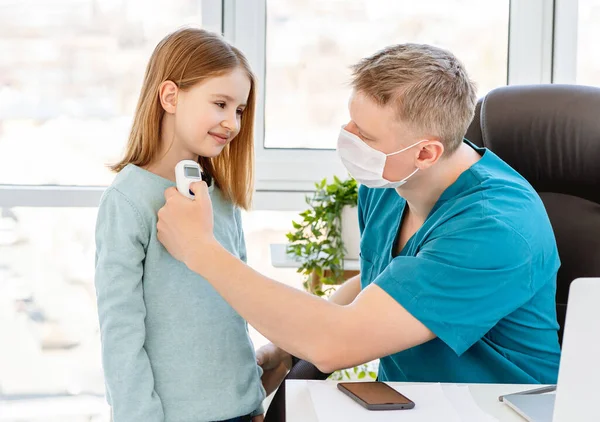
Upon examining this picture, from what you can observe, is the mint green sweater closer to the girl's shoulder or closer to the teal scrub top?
the girl's shoulder

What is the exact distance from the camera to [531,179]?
4.75 ft

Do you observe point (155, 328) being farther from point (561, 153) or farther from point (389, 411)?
point (561, 153)

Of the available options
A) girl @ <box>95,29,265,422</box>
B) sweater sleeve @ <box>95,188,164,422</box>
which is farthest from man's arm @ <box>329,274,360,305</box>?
sweater sleeve @ <box>95,188,164,422</box>

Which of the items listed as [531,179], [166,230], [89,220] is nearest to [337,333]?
[166,230]

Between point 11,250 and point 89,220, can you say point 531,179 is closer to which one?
point 89,220

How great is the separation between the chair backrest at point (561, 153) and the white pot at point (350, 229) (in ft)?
1.66

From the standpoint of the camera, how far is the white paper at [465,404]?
36.1 inches

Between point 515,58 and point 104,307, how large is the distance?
65.7 inches

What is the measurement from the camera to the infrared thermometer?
1.17 m

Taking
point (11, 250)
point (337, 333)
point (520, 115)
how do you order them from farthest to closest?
point (11, 250) → point (520, 115) → point (337, 333)

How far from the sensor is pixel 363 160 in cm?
126

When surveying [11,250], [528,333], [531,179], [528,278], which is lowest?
[11,250]

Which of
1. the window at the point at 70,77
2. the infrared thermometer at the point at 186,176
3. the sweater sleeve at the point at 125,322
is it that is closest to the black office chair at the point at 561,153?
the infrared thermometer at the point at 186,176

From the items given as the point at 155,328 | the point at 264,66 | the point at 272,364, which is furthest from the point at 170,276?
the point at 264,66
